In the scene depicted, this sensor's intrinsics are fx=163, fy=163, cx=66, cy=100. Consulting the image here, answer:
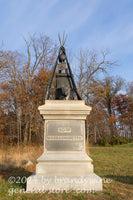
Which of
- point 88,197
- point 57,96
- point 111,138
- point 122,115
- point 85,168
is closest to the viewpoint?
point 88,197

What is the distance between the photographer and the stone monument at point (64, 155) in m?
Answer: 4.02

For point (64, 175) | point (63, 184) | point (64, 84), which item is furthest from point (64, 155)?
point (64, 84)

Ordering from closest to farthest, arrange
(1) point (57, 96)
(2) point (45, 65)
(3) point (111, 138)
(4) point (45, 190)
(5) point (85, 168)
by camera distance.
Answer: (4) point (45, 190) < (5) point (85, 168) < (1) point (57, 96) < (2) point (45, 65) < (3) point (111, 138)

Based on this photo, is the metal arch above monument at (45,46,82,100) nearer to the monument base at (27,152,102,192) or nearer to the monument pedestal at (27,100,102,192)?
the monument pedestal at (27,100,102,192)

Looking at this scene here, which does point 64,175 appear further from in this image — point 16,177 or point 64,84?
point 64,84

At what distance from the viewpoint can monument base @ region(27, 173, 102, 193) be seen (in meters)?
3.95

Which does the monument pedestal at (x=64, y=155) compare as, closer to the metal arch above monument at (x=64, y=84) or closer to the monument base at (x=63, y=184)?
the monument base at (x=63, y=184)

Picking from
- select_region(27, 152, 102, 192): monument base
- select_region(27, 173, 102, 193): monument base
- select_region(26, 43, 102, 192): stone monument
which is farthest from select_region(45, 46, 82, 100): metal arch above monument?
select_region(27, 173, 102, 193): monument base

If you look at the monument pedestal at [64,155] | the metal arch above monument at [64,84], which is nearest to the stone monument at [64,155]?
A: the monument pedestal at [64,155]

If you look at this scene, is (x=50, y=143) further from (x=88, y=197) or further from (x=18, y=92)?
(x=18, y=92)

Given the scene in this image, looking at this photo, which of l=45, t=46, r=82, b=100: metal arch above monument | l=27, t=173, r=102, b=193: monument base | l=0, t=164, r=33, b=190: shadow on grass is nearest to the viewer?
l=27, t=173, r=102, b=193: monument base

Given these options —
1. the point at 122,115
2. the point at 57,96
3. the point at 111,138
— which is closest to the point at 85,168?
the point at 57,96

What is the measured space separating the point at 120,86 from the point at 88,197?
1503 inches

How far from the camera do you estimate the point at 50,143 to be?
4.67m
